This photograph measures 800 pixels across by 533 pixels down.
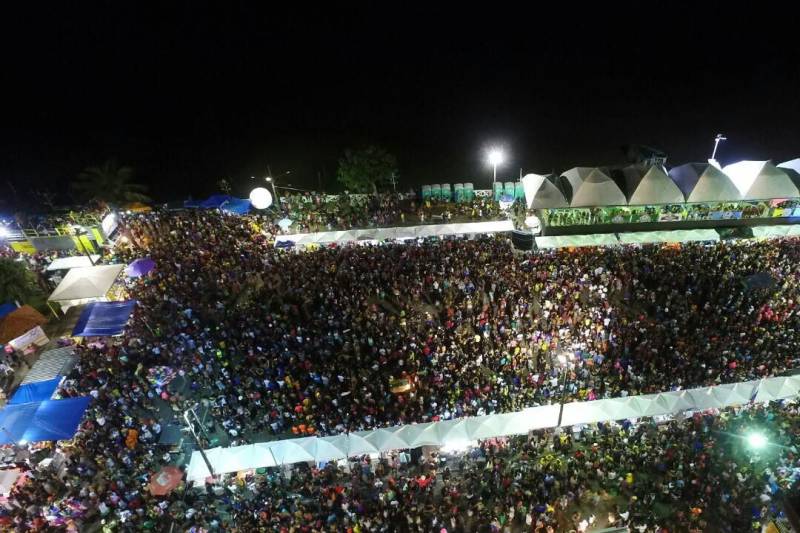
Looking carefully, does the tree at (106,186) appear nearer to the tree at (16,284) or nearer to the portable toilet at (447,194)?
the tree at (16,284)

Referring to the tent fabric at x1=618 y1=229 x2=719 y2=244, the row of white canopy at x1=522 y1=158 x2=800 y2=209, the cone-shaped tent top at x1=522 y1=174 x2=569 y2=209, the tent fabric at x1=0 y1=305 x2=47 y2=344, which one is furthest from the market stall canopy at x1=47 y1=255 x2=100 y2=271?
the tent fabric at x1=618 y1=229 x2=719 y2=244

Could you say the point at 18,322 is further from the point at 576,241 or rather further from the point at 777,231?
the point at 777,231

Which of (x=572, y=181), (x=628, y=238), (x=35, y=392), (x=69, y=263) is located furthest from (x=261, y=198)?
(x=628, y=238)

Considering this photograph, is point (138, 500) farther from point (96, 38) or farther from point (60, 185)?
point (96, 38)

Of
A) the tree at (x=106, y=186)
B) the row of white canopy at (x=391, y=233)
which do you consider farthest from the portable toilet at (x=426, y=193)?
the tree at (x=106, y=186)

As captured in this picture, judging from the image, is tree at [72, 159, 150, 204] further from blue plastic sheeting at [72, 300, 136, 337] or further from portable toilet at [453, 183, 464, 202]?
portable toilet at [453, 183, 464, 202]

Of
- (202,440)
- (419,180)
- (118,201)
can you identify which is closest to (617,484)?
(202,440)
